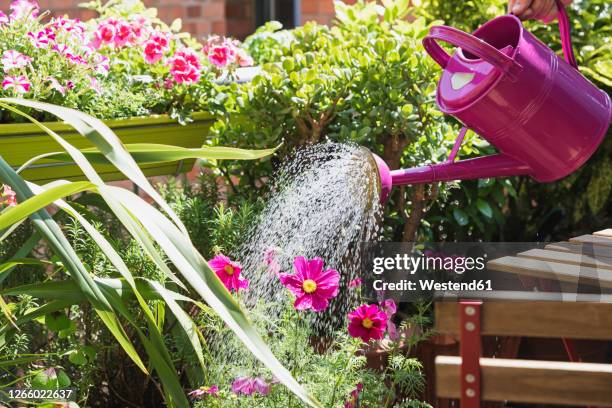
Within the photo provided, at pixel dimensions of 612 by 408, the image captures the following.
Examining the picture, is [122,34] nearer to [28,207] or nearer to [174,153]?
[174,153]

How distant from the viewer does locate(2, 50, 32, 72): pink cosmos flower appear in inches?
93.1

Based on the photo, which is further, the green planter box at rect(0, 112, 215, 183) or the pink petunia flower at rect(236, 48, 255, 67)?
the pink petunia flower at rect(236, 48, 255, 67)

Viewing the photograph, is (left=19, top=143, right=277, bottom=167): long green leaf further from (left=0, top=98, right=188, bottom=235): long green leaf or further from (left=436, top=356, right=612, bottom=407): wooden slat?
(left=436, top=356, right=612, bottom=407): wooden slat

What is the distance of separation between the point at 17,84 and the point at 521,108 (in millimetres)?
1154

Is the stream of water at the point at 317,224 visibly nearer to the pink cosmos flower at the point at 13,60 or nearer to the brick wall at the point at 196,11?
the pink cosmos flower at the point at 13,60

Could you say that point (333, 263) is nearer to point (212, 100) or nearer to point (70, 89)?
point (212, 100)

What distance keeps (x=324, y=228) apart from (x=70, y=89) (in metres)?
0.71

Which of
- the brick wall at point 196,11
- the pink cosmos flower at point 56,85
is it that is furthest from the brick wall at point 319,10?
the pink cosmos flower at point 56,85

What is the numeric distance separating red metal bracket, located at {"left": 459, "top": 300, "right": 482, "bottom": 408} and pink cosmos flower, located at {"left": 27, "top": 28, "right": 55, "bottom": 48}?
54.7 inches

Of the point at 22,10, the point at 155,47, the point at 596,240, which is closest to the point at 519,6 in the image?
the point at 596,240

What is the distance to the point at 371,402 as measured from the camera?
2031 mm

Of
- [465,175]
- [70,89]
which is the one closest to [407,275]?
[465,175]

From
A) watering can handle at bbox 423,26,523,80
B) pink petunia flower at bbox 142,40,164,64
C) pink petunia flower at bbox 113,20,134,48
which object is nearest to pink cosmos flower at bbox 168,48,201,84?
pink petunia flower at bbox 142,40,164,64

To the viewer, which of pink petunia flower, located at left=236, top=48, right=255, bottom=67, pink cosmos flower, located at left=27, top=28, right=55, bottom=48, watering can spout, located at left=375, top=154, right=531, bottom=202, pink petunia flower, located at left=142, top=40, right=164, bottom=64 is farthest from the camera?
pink petunia flower, located at left=236, top=48, right=255, bottom=67
